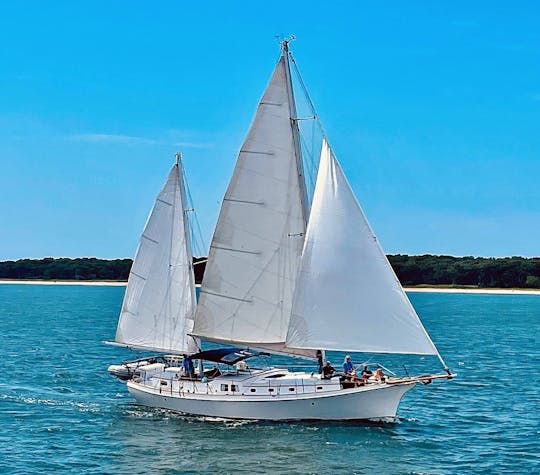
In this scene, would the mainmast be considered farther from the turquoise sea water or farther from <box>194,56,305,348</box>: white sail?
the turquoise sea water

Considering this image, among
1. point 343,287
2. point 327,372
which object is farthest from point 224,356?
point 343,287

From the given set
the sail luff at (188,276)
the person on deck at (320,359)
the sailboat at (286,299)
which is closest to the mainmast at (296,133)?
the sailboat at (286,299)

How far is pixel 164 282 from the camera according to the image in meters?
45.4

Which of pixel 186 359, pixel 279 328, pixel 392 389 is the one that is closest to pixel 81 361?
pixel 186 359

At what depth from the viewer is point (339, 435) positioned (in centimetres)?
3625

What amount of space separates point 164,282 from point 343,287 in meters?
12.2

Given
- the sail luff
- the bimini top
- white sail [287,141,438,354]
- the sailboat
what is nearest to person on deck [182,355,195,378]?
the sailboat

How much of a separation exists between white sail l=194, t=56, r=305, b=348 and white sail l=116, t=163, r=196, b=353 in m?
4.07

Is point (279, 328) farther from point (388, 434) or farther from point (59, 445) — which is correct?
point (59, 445)

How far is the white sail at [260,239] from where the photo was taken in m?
39.1

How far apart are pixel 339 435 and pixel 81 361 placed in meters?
33.7

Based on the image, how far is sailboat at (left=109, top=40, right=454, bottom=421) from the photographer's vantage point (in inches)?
1452

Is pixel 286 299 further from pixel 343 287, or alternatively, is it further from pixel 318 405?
pixel 318 405

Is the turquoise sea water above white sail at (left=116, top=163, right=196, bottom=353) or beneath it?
beneath
